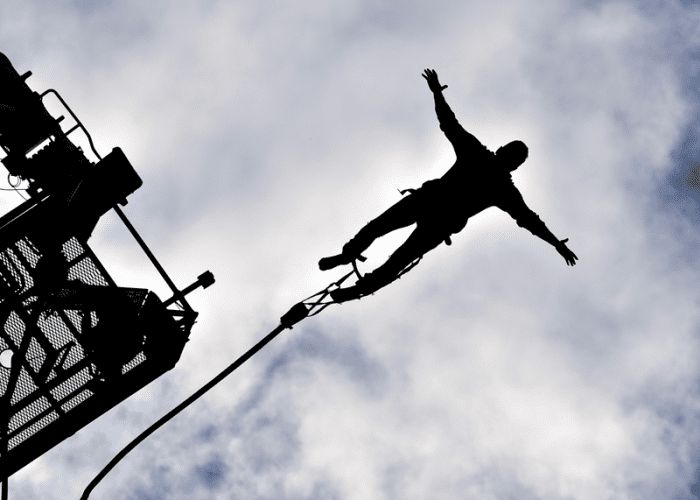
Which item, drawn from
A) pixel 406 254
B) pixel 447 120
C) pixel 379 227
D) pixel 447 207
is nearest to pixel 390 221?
pixel 379 227

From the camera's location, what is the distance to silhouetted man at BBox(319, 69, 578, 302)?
628cm

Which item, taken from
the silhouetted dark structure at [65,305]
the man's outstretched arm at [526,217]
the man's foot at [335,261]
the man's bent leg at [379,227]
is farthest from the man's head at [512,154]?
the silhouetted dark structure at [65,305]

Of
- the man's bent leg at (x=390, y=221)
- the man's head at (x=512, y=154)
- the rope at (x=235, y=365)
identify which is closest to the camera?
the rope at (x=235, y=365)

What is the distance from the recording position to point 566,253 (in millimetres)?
6688

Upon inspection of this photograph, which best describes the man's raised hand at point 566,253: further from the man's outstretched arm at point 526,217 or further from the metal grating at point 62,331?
the metal grating at point 62,331

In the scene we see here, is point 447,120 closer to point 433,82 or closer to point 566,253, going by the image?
point 433,82

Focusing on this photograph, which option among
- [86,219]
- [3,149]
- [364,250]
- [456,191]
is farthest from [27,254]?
[456,191]

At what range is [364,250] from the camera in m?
6.30

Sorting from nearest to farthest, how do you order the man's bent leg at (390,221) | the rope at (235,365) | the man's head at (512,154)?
the rope at (235,365)
the man's bent leg at (390,221)
the man's head at (512,154)

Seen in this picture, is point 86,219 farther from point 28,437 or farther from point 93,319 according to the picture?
point 28,437

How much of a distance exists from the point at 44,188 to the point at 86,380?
1.92 metres

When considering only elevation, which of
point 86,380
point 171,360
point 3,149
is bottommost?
point 86,380

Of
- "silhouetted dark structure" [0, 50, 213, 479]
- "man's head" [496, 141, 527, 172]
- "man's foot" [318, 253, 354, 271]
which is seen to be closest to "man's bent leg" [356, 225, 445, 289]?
"man's foot" [318, 253, 354, 271]

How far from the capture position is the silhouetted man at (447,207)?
247 inches
